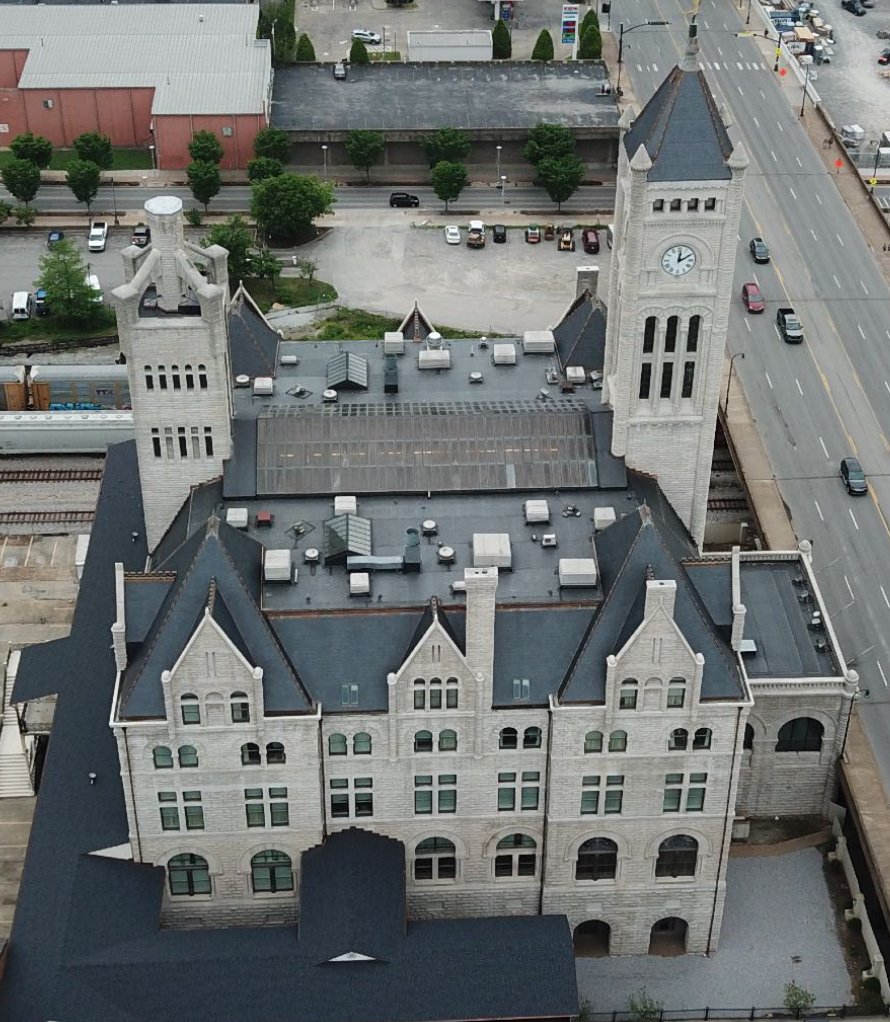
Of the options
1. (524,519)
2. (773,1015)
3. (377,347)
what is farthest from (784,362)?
(773,1015)

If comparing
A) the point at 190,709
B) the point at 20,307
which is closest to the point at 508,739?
the point at 190,709

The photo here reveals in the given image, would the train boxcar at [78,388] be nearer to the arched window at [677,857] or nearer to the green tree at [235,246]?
the green tree at [235,246]

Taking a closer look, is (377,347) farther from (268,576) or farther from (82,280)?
(82,280)

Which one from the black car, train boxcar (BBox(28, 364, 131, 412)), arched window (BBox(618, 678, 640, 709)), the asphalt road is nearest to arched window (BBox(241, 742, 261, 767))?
arched window (BBox(618, 678, 640, 709))

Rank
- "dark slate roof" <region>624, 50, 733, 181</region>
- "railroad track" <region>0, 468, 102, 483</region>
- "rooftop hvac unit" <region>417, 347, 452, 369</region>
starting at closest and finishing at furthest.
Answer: "dark slate roof" <region>624, 50, 733, 181</region> < "rooftop hvac unit" <region>417, 347, 452, 369</region> < "railroad track" <region>0, 468, 102, 483</region>

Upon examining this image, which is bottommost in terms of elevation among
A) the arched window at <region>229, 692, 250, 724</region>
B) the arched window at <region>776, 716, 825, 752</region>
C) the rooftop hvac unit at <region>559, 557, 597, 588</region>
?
the arched window at <region>776, 716, 825, 752</region>

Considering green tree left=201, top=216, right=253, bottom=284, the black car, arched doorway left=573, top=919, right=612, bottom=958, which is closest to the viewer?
arched doorway left=573, top=919, right=612, bottom=958

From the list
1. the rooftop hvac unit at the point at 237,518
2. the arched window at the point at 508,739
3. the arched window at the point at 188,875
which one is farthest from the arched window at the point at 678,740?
the rooftop hvac unit at the point at 237,518

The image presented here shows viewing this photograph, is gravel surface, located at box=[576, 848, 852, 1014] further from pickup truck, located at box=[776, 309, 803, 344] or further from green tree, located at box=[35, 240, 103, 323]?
green tree, located at box=[35, 240, 103, 323]
